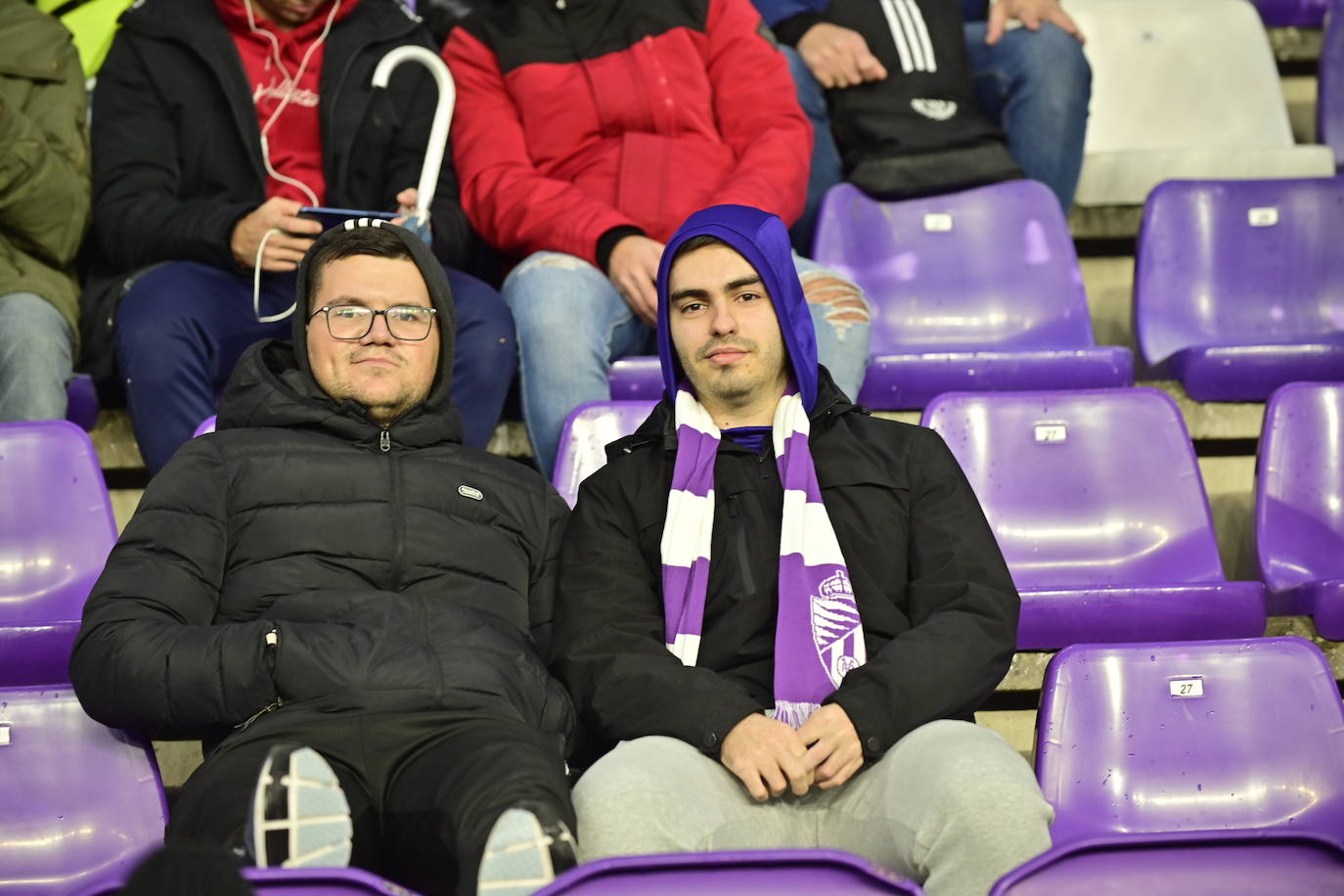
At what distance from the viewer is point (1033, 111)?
3.52m

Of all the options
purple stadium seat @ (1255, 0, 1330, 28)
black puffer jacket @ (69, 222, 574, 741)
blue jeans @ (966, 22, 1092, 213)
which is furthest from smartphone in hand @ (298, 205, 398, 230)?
purple stadium seat @ (1255, 0, 1330, 28)

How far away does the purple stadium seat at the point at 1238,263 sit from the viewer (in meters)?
3.34

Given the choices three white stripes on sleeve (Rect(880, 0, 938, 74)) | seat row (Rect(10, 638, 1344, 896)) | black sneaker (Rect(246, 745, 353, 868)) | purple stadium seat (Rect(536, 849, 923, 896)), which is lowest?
seat row (Rect(10, 638, 1344, 896))

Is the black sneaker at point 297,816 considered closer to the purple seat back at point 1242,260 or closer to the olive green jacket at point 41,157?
the olive green jacket at point 41,157

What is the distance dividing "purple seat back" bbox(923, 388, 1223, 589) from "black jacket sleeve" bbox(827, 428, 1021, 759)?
490 mm

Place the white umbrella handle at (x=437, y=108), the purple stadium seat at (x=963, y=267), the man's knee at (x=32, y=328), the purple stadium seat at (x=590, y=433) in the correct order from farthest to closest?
1. the purple stadium seat at (x=963, y=267)
2. the white umbrella handle at (x=437, y=108)
3. the man's knee at (x=32, y=328)
4. the purple stadium seat at (x=590, y=433)

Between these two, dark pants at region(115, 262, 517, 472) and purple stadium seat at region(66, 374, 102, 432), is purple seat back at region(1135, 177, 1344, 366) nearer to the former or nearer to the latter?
dark pants at region(115, 262, 517, 472)

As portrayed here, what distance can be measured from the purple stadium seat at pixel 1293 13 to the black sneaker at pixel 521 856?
3.52 m

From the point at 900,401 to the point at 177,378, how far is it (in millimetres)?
1314

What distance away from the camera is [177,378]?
2.74m

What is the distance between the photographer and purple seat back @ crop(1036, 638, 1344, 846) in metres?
2.06

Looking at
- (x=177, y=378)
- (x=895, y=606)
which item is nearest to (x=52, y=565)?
(x=177, y=378)

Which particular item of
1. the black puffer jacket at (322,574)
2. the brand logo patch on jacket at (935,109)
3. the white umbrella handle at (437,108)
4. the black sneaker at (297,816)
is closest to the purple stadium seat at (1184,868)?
the black sneaker at (297,816)

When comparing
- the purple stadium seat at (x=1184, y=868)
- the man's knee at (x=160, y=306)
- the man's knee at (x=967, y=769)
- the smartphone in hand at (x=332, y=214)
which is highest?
the smartphone in hand at (x=332, y=214)
